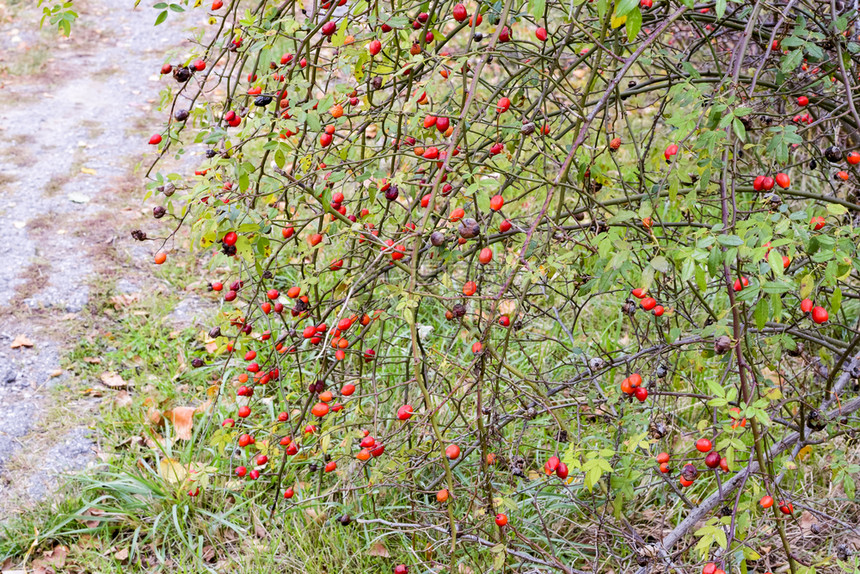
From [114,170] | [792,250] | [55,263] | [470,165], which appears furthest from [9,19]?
[792,250]

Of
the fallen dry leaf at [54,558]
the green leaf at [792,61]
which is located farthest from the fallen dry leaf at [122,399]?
the green leaf at [792,61]

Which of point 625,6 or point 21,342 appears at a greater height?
point 625,6

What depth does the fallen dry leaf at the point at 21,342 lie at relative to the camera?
3250 mm

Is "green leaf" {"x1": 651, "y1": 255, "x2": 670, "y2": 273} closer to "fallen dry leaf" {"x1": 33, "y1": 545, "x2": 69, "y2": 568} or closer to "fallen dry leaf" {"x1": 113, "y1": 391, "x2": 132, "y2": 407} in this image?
"fallen dry leaf" {"x1": 33, "y1": 545, "x2": 69, "y2": 568}

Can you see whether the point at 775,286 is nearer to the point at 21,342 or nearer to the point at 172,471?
the point at 172,471

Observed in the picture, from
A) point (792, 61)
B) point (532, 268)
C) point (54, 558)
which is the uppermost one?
point (792, 61)

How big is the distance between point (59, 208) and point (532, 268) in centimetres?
384

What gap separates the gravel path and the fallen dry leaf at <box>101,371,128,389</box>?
0.10 m

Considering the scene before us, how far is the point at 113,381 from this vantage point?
305cm

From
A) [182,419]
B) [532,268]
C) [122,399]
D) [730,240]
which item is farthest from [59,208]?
[730,240]

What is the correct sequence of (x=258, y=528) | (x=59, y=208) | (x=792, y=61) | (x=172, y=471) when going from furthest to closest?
(x=59, y=208) → (x=172, y=471) → (x=258, y=528) → (x=792, y=61)

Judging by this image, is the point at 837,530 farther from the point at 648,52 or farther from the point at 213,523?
the point at 213,523

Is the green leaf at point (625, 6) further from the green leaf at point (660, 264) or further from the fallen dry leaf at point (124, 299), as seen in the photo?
the fallen dry leaf at point (124, 299)

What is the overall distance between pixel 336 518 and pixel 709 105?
5.19 feet
